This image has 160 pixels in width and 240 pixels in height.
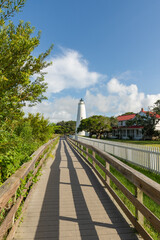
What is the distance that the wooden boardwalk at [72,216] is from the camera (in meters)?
2.37

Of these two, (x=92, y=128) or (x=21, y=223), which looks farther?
(x=92, y=128)

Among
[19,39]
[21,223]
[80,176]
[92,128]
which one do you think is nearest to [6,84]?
[19,39]

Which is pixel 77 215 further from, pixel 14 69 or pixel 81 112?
pixel 81 112

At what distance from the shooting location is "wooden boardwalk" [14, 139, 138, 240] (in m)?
2.37

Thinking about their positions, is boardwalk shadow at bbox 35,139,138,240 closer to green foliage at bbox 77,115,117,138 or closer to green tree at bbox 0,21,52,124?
green tree at bbox 0,21,52,124

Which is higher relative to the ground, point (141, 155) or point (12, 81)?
point (12, 81)

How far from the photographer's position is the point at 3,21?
2939 mm

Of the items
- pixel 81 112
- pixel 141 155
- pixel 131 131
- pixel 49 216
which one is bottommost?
pixel 49 216

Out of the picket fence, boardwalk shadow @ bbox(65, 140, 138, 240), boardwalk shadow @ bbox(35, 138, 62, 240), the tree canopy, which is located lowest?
boardwalk shadow @ bbox(35, 138, 62, 240)

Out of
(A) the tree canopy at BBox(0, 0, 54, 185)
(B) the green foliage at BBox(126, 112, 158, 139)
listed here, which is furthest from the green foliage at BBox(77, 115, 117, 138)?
(A) the tree canopy at BBox(0, 0, 54, 185)

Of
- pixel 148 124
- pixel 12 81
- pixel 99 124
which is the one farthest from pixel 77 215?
pixel 99 124

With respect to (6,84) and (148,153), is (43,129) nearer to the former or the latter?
(148,153)

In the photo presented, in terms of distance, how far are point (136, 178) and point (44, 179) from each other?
144 inches

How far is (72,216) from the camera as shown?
9.40 feet
